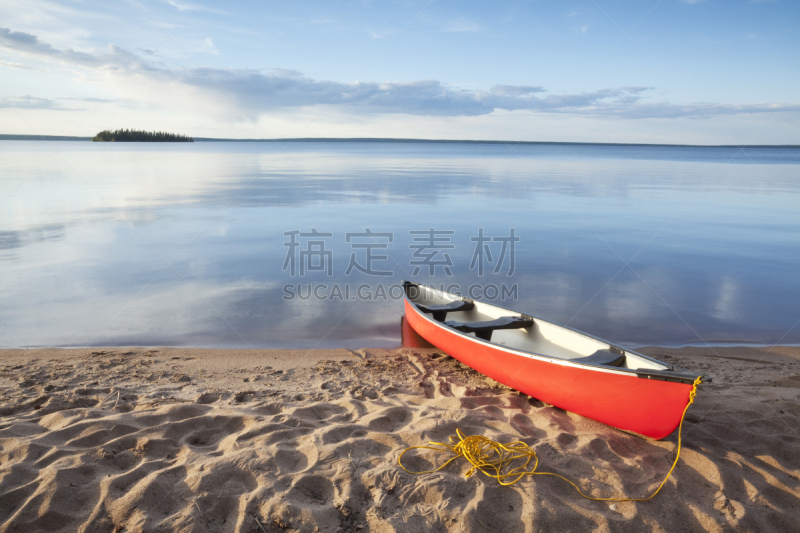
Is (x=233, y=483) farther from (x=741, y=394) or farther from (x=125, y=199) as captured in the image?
(x=125, y=199)

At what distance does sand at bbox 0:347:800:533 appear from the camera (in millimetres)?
3244

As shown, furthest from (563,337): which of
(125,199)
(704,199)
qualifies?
(704,199)

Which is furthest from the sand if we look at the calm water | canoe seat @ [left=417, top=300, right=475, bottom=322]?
the calm water

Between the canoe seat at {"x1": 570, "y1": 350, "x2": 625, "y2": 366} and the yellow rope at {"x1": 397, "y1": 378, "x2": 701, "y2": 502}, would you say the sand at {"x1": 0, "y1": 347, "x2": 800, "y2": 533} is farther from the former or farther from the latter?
the canoe seat at {"x1": 570, "y1": 350, "x2": 625, "y2": 366}

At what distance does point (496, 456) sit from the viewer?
4.01 meters

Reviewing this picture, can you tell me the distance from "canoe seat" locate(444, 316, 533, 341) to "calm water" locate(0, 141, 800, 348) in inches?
70.9

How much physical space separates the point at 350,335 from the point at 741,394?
17.7 ft

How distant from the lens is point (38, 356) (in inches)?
256

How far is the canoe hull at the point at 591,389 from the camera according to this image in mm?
4145

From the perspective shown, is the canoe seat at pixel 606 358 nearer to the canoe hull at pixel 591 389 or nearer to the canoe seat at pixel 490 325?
the canoe hull at pixel 591 389

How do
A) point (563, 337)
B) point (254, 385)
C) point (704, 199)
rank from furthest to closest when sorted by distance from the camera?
1. point (704, 199)
2. point (563, 337)
3. point (254, 385)

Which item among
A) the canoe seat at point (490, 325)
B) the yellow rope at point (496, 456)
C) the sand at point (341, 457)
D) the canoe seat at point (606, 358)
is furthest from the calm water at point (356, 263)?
the yellow rope at point (496, 456)

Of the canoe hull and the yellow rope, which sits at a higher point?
the canoe hull

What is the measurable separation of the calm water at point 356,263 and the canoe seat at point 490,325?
180 cm
